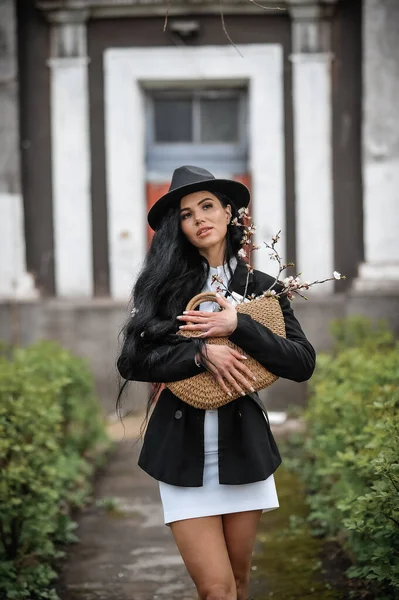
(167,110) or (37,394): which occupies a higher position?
(167,110)

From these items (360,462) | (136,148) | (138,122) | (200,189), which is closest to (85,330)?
(136,148)

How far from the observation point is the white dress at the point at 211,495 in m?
3.20

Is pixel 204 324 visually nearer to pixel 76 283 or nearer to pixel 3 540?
pixel 3 540

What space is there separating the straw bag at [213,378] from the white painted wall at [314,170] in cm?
675

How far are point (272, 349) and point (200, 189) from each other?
29.3 inches

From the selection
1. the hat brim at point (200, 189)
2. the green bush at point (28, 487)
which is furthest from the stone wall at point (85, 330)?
the hat brim at point (200, 189)

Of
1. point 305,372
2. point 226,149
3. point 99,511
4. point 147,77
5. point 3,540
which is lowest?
point 99,511

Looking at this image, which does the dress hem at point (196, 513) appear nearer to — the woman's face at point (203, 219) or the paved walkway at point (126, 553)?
the woman's face at point (203, 219)

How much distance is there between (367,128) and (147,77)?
8.47ft

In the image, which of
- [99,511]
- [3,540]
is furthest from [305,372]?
[99,511]

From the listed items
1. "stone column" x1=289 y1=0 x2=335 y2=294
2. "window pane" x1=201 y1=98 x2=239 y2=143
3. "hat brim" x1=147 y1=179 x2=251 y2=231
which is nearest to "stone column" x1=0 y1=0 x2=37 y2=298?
"window pane" x1=201 y1=98 x2=239 y2=143

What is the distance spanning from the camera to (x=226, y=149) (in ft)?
34.5

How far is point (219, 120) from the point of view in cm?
1052

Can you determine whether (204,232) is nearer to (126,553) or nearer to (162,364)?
(162,364)
